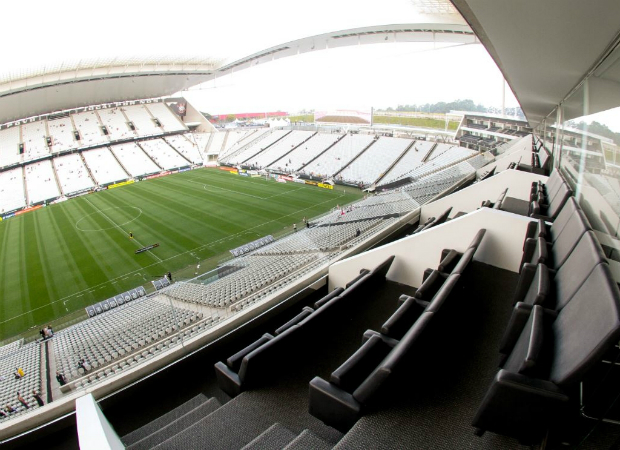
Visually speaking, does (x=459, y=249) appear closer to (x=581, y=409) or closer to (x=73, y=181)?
(x=581, y=409)

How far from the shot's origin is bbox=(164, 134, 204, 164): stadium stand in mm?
40312

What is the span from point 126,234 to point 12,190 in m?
17.7

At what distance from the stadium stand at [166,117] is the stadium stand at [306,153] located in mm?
18357

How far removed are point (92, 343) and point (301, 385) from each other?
299 inches

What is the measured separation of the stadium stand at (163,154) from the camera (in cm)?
3783

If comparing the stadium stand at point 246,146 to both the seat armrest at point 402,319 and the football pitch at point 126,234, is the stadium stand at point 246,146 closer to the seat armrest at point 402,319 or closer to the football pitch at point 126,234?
the football pitch at point 126,234

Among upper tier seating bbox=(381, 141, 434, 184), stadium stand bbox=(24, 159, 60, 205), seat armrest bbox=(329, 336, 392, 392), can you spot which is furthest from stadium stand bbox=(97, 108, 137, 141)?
seat armrest bbox=(329, 336, 392, 392)

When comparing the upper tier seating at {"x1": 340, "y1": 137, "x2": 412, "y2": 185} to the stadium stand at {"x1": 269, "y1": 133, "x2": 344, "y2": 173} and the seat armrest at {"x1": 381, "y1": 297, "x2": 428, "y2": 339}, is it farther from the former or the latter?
the seat armrest at {"x1": 381, "y1": 297, "x2": 428, "y2": 339}

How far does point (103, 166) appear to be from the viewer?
34.7m

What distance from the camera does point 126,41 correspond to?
26.7 metres

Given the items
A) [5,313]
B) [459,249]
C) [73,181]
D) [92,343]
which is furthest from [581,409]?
[73,181]

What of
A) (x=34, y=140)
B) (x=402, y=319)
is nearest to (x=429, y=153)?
(x=402, y=319)

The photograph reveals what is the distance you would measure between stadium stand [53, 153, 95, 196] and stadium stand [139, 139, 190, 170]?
682 centimetres

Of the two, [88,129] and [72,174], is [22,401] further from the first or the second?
[88,129]
